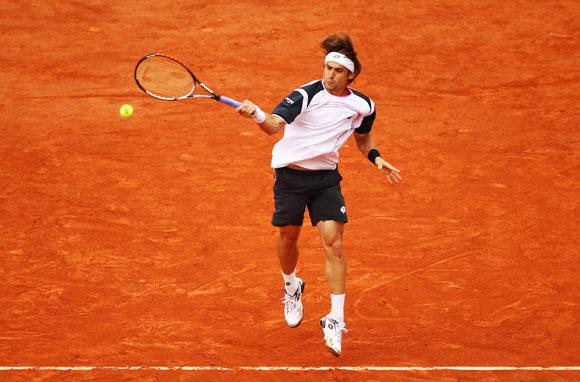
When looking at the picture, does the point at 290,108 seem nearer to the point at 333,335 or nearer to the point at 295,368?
the point at 333,335

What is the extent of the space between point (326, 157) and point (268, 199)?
10.7 feet

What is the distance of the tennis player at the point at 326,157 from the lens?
7.70m

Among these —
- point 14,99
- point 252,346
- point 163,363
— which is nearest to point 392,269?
point 252,346

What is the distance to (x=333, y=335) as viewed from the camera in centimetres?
769

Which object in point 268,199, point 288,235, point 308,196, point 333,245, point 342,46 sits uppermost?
point 342,46

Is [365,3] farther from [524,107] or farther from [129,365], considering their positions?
[129,365]

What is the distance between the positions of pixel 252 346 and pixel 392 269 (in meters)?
2.04

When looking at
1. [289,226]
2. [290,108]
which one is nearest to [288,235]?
[289,226]

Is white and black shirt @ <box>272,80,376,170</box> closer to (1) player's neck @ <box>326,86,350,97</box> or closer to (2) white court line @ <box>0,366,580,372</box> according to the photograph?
(1) player's neck @ <box>326,86,350,97</box>

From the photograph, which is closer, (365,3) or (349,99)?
(349,99)

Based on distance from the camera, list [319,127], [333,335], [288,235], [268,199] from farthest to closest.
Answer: [268,199]
[288,235]
[319,127]
[333,335]

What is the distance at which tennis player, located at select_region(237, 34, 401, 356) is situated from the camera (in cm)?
770

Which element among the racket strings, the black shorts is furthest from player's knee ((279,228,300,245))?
the racket strings

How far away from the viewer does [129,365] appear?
7.89m
